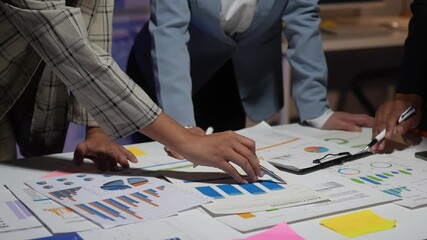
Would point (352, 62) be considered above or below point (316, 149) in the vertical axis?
below

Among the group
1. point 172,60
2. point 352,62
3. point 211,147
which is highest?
point 172,60

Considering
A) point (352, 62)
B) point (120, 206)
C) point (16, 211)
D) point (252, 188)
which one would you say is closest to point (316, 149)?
point (252, 188)

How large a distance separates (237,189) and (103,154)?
343mm

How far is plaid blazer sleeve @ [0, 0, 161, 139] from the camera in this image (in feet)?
4.21

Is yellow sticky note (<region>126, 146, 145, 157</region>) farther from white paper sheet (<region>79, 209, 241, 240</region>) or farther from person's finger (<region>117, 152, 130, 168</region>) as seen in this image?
white paper sheet (<region>79, 209, 241, 240</region>)

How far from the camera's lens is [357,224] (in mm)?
1175

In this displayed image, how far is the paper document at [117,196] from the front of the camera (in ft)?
3.93

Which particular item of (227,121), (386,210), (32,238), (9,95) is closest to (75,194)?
(32,238)

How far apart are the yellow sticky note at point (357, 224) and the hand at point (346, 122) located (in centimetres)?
61

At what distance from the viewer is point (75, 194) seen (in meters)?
1.30

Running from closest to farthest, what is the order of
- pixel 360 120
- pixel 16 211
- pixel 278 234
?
pixel 278 234, pixel 16 211, pixel 360 120

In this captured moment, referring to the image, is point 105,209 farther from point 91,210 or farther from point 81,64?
point 81,64

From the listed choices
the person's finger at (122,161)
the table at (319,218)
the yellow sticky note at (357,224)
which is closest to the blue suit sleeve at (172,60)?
the table at (319,218)

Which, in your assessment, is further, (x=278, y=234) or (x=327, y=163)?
(x=327, y=163)
